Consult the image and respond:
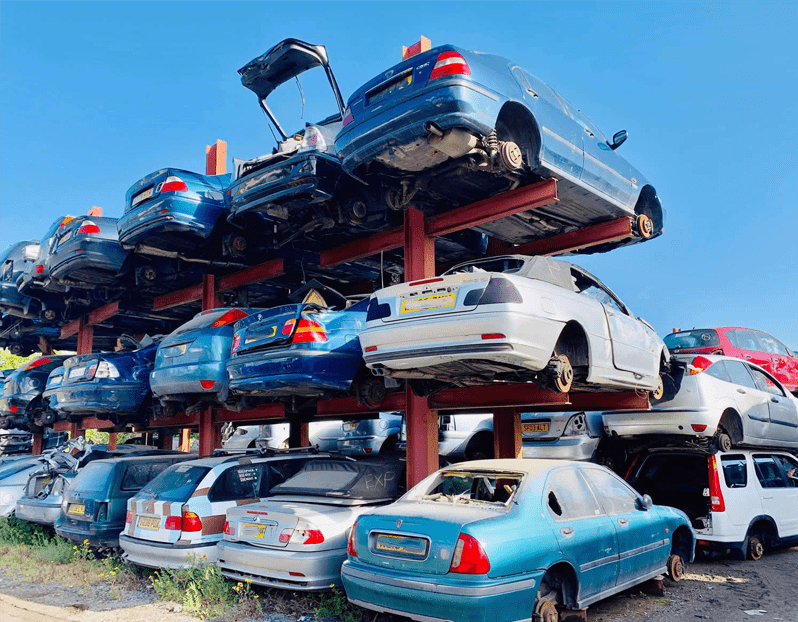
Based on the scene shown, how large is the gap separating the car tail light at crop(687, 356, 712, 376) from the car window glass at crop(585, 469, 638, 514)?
8.22 feet

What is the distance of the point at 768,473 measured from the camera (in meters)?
8.02

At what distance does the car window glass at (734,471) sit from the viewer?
7416mm

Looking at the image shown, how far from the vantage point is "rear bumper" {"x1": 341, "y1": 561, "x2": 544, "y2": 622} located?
3979mm

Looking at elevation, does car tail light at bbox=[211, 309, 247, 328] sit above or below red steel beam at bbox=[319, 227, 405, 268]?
below

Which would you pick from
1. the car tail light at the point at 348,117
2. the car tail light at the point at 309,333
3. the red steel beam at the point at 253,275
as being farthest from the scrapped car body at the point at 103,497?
the car tail light at the point at 348,117

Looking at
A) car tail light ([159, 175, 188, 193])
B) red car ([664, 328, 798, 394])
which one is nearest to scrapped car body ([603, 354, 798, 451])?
red car ([664, 328, 798, 394])

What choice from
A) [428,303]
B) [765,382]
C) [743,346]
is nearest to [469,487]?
[428,303]

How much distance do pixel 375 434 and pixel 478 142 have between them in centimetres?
671

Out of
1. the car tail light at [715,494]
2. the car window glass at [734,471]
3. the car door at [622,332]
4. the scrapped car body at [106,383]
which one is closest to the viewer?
the car door at [622,332]

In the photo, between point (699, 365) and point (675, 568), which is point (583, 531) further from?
point (699, 365)

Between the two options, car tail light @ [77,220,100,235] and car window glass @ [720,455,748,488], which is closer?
car window glass @ [720,455,748,488]

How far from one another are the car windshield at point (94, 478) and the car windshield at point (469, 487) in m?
4.65

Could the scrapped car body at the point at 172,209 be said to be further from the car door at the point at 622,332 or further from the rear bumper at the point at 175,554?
the car door at the point at 622,332

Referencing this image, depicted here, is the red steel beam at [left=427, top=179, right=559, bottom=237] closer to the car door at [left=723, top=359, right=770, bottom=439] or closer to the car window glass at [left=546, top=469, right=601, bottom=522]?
the car window glass at [left=546, top=469, right=601, bottom=522]
